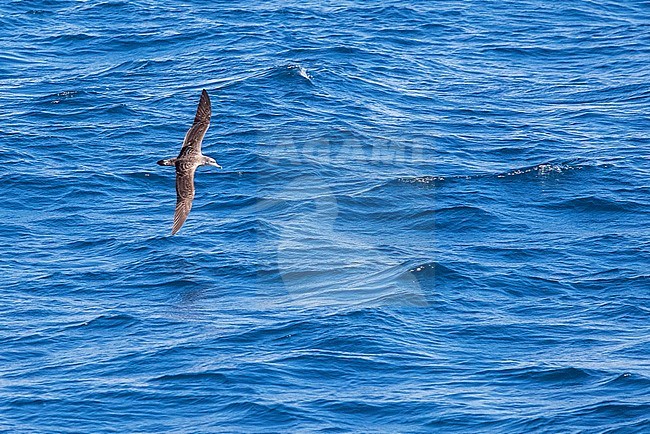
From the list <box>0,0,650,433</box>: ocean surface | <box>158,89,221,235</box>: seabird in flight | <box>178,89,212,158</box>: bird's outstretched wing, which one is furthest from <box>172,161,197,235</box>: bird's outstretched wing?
<box>0,0,650,433</box>: ocean surface

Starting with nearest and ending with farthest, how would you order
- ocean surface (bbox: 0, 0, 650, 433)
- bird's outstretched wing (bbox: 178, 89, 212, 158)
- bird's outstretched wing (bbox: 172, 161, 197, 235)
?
1. ocean surface (bbox: 0, 0, 650, 433)
2. bird's outstretched wing (bbox: 172, 161, 197, 235)
3. bird's outstretched wing (bbox: 178, 89, 212, 158)

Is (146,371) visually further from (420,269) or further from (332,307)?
(420,269)

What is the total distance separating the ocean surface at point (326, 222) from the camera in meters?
24.6

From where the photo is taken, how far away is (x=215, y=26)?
45344 mm

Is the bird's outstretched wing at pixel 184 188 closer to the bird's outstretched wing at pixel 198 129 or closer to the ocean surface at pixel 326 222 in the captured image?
the bird's outstretched wing at pixel 198 129

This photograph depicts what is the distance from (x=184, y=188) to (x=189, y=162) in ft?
1.96

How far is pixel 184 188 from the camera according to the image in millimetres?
26609

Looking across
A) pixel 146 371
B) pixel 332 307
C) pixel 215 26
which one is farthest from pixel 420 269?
pixel 215 26

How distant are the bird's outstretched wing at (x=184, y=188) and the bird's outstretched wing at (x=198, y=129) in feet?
0.87

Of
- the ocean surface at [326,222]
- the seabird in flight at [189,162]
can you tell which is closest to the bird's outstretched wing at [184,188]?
the seabird in flight at [189,162]

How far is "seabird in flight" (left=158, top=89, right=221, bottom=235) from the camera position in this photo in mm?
26422

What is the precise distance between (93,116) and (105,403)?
48.8ft

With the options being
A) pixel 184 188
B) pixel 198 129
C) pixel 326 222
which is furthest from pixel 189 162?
pixel 326 222

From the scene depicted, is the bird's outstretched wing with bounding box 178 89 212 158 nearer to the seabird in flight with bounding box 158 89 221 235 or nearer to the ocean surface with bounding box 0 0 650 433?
the seabird in flight with bounding box 158 89 221 235
